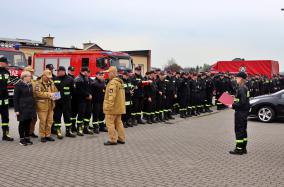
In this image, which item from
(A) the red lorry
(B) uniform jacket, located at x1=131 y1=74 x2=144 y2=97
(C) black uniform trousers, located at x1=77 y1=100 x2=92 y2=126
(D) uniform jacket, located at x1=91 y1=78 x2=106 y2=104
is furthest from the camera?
(A) the red lorry

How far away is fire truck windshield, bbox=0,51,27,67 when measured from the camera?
18000 mm

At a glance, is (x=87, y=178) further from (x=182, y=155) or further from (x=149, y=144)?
(x=149, y=144)

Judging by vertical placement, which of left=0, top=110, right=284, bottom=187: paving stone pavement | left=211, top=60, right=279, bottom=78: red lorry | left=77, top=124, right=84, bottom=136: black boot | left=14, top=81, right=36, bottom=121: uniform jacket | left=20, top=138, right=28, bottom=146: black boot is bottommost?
left=0, top=110, right=284, bottom=187: paving stone pavement

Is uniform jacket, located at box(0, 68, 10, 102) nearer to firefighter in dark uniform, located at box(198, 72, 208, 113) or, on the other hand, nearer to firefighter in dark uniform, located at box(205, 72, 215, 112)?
firefighter in dark uniform, located at box(198, 72, 208, 113)

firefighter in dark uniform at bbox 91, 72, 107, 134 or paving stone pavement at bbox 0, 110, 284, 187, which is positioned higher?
firefighter in dark uniform at bbox 91, 72, 107, 134

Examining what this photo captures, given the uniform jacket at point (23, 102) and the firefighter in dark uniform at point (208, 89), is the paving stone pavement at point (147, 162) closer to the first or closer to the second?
the uniform jacket at point (23, 102)

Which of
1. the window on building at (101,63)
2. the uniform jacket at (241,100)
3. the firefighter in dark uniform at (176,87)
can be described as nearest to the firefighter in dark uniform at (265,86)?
the firefighter in dark uniform at (176,87)

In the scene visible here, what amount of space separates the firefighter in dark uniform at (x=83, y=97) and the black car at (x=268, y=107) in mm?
6882

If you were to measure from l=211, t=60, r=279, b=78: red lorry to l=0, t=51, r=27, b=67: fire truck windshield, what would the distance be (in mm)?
17135

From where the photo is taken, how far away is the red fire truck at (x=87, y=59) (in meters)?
19.8

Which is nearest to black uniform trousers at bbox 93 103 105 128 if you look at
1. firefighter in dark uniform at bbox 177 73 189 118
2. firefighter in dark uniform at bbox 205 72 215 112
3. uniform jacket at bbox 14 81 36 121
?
uniform jacket at bbox 14 81 36 121

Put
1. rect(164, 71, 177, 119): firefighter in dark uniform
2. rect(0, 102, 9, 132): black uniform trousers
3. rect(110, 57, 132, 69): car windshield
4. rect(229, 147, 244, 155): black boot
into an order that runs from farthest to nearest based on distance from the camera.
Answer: rect(110, 57, 132, 69): car windshield < rect(164, 71, 177, 119): firefighter in dark uniform < rect(0, 102, 9, 132): black uniform trousers < rect(229, 147, 244, 155): black boot

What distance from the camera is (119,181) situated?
5992 mm

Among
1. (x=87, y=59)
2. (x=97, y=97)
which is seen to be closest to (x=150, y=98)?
(x=97, y=97)
